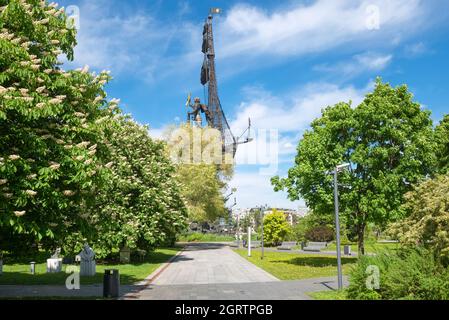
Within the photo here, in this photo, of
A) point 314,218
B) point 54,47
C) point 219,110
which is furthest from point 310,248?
point 54,47

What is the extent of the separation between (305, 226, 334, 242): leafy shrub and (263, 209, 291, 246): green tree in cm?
331

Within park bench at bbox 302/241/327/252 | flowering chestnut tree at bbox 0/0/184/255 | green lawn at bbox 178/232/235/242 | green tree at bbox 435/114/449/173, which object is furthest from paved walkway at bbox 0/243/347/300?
green lawn at bbox 178/232/235/242

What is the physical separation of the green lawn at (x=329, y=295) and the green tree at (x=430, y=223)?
317 cm

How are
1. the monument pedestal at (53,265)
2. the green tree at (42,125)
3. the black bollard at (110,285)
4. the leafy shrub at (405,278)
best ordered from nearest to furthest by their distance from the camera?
the green tree at (42,125), the leafy shrub at (405,278), the black bollard at (110,285), the monument pedestal at (53,265)

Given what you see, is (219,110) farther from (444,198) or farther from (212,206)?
(444,198)

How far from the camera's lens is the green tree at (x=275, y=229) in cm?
6184

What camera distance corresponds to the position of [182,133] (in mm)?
58469

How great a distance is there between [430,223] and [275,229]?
155 ft

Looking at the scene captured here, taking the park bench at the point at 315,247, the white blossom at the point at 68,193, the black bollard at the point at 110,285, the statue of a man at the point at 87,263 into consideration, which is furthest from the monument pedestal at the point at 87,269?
the park bench at the point at 315,247

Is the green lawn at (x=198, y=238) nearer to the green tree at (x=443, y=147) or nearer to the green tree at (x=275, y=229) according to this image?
the green tree at (x=275, y=229)

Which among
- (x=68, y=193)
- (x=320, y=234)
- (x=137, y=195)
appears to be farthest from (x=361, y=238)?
(x=320, y=234)

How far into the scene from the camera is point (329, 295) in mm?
16328

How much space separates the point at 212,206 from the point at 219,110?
2502 centimetres

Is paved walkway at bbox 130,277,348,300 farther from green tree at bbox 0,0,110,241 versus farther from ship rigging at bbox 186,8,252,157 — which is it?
ship rigging at bbox 186,8,252,157
